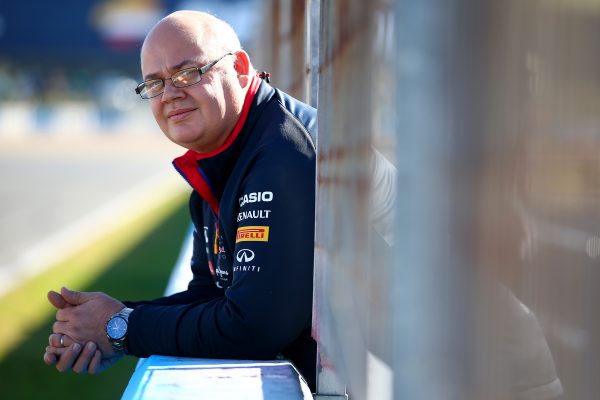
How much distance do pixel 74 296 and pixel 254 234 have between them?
60cm

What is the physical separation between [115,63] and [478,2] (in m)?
52.4

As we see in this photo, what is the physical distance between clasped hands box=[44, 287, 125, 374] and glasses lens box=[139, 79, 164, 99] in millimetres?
559

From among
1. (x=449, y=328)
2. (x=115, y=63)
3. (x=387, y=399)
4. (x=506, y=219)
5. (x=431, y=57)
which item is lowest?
(x=387, y=399)

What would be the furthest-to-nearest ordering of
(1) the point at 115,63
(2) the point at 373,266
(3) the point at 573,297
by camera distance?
(1) the point at 115,63
(2) the point at 373,266
(3) the point at 573,297

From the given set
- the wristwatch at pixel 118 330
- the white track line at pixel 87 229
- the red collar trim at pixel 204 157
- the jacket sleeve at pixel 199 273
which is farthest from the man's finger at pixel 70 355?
the white track line at pixel 87 229

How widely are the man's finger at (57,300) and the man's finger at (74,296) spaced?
0.01 metres

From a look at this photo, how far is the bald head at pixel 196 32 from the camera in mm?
2301

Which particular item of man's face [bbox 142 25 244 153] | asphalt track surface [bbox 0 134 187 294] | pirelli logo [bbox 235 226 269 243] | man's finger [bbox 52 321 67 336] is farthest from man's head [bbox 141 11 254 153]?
asphalt track surface [bbox 0 134 187 294]

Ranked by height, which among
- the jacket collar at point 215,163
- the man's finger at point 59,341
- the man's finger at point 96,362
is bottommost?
the man's finger at point 96,362

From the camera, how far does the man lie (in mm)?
1988

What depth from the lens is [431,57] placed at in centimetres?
98

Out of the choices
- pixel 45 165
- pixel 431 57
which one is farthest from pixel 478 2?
pixel 45 165

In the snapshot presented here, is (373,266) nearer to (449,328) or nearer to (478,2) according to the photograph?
(449,328)

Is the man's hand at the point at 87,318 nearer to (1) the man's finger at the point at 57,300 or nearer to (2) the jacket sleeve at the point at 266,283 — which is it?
(1) the man's finger at the point at 57,300
